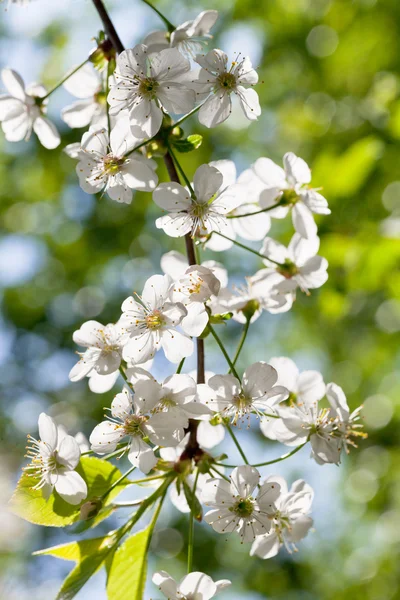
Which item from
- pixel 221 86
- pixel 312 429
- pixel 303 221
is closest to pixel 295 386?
pixel 312 429

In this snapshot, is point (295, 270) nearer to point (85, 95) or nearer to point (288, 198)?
point (288, 198)

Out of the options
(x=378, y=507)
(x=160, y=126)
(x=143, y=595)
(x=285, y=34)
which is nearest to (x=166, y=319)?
(x=160, y=126)

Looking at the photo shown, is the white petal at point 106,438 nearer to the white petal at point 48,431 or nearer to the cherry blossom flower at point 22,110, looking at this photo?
the white petal at point 48,431

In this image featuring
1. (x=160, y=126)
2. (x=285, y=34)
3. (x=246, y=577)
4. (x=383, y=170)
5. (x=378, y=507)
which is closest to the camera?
(x=160, y=126)

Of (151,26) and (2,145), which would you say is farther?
(2,145)

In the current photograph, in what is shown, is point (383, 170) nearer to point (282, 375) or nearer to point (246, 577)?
point (282, 375)

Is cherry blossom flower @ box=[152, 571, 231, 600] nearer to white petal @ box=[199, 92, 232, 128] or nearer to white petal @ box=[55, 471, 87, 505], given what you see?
white petal @ box=[55, 471, 87, 505]
